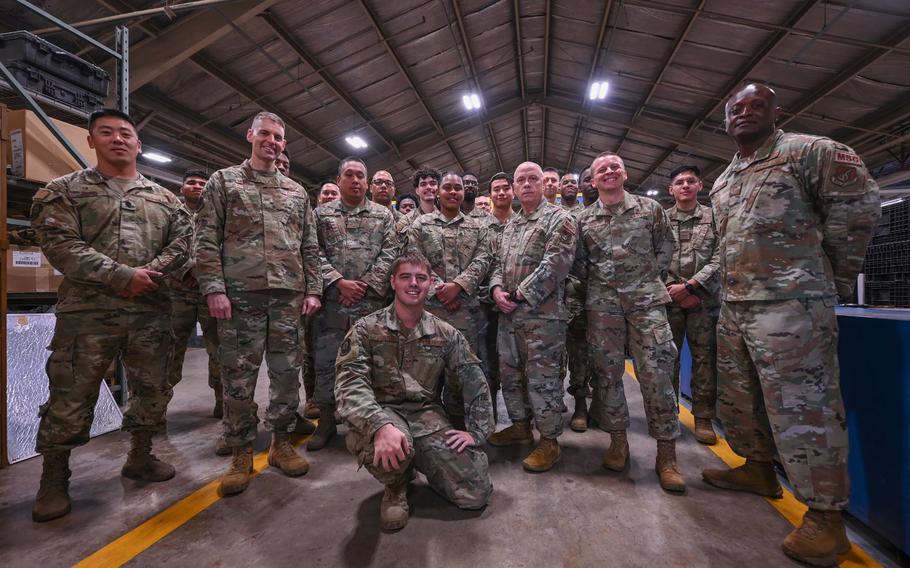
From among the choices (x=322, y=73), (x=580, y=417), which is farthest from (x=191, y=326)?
(x=322, y=73)

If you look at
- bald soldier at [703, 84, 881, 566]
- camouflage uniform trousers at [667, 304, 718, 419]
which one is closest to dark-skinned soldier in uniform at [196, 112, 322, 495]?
bald soldier at [703, 84, 881, 566]

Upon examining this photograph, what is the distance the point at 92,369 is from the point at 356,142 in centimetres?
1000

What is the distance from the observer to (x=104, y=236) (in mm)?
2436

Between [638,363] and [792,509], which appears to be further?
[638,363]

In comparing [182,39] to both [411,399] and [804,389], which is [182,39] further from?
[804,389]

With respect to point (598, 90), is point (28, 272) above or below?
below

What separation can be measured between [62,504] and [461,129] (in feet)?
39.1

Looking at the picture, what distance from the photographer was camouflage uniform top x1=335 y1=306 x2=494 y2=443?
2.31 m

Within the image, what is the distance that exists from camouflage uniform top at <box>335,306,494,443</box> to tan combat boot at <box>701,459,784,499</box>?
152 cm

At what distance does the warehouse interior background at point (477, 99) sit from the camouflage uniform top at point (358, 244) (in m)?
1.53

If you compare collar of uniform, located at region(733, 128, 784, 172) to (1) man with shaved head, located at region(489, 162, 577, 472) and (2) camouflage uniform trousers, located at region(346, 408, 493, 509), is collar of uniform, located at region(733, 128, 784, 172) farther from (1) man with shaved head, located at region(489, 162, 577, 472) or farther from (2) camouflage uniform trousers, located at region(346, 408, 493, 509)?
(2) camouflage uniform trousers, located at region(346, 408, 493, 509)

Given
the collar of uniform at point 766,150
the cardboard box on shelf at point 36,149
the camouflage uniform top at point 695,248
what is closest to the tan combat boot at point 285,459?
the cardboard box on shelf at point 36,149

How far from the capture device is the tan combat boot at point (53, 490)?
7.17 ft

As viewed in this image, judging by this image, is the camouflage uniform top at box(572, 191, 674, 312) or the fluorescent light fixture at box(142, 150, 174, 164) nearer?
the camouflage uniform top at box(572, 191, 674, 312)
